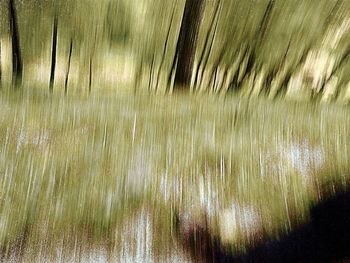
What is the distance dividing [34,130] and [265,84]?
413 mm

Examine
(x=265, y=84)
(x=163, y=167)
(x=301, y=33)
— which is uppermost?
(x=301, y=33)

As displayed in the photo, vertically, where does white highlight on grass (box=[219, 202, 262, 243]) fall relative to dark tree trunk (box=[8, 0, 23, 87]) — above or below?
below

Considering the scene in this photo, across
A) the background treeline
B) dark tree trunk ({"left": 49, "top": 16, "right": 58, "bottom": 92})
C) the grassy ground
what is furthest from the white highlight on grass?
dark tree trunk ({"left": 49, "top": 16, "right": 58, "bottom": 92})

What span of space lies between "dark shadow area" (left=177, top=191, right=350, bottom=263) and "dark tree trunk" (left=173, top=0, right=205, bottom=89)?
249 millimetres

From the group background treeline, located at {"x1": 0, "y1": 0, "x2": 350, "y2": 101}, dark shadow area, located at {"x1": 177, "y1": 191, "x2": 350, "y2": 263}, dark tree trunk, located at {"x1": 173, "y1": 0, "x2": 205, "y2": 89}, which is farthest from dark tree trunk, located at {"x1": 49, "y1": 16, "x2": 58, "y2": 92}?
dark shadow area, located at {"x1": 177, "y1": 191, "x2": 350, "y2": 263}

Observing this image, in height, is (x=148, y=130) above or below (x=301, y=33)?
below

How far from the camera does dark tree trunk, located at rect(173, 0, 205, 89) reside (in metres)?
0.79

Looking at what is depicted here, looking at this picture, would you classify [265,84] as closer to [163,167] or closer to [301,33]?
[301,33]

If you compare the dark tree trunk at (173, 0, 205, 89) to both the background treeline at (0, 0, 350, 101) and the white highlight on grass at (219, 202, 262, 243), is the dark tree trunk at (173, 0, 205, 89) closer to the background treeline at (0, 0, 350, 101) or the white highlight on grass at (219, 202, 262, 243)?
the background treeline at (0, 0, 350, 101)

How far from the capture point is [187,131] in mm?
858

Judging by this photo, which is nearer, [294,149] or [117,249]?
[117,249]

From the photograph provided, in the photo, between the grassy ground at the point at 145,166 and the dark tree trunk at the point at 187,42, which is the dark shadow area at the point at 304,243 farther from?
the dark tree trunk at the point at 187,42

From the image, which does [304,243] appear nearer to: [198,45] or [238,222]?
[238,222]

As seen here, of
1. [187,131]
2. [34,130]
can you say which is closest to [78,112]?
[34,130]
